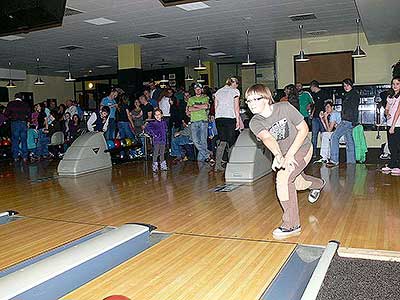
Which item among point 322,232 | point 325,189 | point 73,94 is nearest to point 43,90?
point 73,94

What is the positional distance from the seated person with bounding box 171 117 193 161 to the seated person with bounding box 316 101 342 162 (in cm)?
238

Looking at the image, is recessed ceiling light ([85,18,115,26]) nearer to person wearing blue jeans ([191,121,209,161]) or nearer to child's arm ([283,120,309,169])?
person wearing blue jeans ([191,121,209,161])

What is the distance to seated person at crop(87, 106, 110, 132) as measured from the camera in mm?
7922

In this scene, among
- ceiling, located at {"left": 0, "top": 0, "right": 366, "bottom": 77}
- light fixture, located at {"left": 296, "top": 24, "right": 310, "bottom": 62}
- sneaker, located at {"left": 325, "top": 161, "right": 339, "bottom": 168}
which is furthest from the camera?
light fixture, located at {"left": 296, "top": 24, "right": 310, "bottom": 62}

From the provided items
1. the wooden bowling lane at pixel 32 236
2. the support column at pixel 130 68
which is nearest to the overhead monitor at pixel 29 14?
the wooden bowling lane at pixel 32 236

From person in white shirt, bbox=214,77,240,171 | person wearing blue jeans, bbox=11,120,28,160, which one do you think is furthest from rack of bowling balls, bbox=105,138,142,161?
person wearing blue jeans, bbox=11,120,28,160

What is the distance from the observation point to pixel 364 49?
10.6 metres

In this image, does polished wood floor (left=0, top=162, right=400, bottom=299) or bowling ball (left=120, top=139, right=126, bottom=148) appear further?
bowling ball (left=120, top=139, right=126, bottom=148)

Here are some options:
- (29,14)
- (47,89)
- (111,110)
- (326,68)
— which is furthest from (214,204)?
(47,89)

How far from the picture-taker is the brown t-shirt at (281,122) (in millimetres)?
3219

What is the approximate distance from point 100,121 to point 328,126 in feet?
13.3

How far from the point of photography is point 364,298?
2.23 meters

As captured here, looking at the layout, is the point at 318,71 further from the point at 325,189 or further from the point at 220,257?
the point at 220,257

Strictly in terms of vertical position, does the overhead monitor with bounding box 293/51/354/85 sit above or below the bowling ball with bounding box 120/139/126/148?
above
